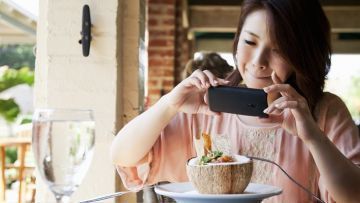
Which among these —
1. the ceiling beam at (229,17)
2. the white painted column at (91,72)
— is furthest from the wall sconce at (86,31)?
the ceiling beam at (229,17)

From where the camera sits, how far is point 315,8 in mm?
1412

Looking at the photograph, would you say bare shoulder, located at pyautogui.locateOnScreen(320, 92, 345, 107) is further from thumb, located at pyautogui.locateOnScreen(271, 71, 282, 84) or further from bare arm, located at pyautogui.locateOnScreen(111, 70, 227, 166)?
bare arm, located at pyautogui.locateOnScreen(111, 70, 227, 166)

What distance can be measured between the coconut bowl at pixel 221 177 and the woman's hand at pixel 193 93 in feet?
0.70

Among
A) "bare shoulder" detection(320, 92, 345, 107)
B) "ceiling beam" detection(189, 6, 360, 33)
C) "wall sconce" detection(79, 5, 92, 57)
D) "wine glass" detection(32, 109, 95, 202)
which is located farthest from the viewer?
"ceiling beam" detection(189, 6, 360, 33)

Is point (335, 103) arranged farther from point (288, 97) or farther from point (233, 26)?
point (233, 26)

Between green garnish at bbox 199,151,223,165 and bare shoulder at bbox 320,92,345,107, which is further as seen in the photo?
bare shoulder at bbox 320,92,345,107

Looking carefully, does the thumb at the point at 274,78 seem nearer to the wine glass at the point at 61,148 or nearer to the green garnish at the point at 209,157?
the green garnish at the point at 209,157

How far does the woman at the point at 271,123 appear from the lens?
1241mm

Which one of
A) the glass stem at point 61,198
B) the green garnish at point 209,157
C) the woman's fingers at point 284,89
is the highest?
the woman's fingers at point 284,89

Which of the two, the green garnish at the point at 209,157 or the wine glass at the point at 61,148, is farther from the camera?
the green garnish at the point at 209,157

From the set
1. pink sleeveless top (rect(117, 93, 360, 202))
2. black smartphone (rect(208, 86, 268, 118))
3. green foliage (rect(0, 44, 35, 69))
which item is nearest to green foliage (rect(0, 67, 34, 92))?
green foliage (rect(0, 44, 35, 69))

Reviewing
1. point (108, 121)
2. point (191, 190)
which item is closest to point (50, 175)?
point (191, 190)

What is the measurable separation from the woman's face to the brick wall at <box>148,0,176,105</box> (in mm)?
3447

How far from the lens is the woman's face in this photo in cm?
128
